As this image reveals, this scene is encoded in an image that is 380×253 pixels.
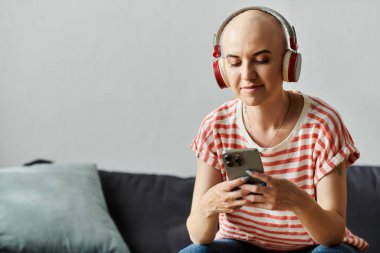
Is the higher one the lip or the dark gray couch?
the lip

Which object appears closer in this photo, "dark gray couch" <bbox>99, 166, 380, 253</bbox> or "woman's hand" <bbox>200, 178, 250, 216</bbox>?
"woman's hand" <bbox>200, 178, 250, 216</bbox>

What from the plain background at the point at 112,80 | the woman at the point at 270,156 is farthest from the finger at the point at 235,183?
the plain background at the point at 112,80

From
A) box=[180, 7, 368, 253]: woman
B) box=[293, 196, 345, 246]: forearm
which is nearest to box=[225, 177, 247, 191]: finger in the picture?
box=[180, 7, 368, 253]: woman

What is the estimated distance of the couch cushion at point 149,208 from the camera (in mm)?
2539

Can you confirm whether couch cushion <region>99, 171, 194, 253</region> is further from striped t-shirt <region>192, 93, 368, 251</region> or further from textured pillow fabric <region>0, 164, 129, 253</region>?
striped t-shirt <region>192, 93, 368, 251</region>

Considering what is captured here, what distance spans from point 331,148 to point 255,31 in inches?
12.3

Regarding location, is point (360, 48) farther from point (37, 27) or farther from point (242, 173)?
point (242, 173)

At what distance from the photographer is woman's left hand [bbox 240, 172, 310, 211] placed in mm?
1521

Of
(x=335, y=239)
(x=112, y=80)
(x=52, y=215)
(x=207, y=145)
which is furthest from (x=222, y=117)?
(x=112, y=80)

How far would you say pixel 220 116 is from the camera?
5.84 feet

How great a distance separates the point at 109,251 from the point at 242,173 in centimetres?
100

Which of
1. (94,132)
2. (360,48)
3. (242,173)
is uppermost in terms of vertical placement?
(360,48)

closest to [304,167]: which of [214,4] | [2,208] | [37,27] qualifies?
[2,208]

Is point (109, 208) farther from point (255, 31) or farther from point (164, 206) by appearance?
point (255, 31)
